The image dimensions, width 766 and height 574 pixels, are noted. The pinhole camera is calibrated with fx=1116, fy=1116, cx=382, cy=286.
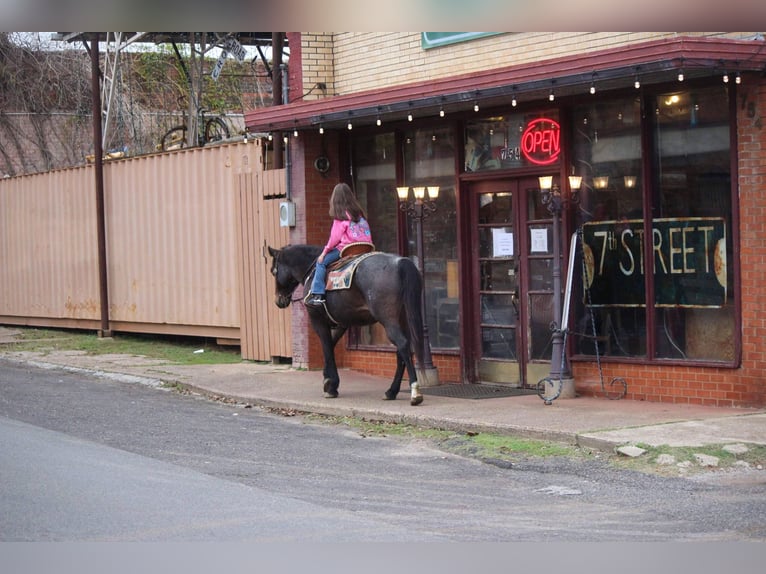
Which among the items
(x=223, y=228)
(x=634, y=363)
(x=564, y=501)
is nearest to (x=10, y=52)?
(x=223, y=228)

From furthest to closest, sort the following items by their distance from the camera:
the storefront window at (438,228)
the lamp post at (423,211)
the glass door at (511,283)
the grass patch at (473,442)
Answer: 1. the storefront window at (438,228)
2. the lamp post at (423,211)
3. the glass door at (511,283)
4. the grass patch at (473,442)

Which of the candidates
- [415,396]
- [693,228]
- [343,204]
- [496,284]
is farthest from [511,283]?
[693,228]

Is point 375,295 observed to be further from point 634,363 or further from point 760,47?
point 760,47

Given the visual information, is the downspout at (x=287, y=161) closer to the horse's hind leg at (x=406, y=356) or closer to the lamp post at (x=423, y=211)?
the lamp post at (x=423, y=211)

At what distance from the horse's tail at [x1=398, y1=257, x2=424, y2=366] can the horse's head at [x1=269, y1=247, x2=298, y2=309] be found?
189 cm

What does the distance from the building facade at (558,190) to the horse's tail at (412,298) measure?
1523 mm

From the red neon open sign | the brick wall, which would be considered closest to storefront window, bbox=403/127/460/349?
the brick wall

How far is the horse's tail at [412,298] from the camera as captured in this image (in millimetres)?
12070

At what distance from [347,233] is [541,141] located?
8.17ft

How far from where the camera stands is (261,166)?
54.9ft

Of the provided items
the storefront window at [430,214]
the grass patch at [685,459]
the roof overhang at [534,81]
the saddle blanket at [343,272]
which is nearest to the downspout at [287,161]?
the roof overhang at [534,81]

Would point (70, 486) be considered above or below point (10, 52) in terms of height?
below

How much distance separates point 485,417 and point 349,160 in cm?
567

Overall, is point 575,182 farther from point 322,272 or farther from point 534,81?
point 322,272
